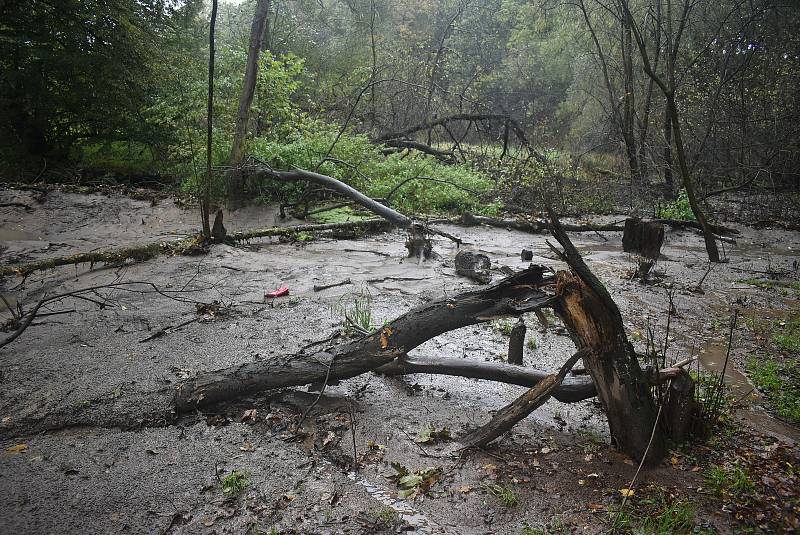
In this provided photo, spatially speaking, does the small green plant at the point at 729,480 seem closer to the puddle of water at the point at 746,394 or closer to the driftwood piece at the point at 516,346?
the puddle of water at the point at 746,394

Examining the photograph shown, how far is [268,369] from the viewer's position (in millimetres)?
4160

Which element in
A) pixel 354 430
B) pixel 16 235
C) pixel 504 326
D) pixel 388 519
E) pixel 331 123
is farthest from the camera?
pixel 331 123

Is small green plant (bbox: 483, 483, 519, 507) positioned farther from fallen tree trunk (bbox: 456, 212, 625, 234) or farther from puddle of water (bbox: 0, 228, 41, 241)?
puddle of water (bbox: 0, 228, 41, 241)

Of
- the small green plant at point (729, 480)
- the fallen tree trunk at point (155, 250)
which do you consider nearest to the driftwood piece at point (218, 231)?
the fallen tree trunk at point (155, 250)

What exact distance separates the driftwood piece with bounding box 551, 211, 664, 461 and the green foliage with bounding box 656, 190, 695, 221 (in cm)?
1029

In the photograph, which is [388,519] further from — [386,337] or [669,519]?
[669,519]

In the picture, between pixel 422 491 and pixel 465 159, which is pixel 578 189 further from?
pixel 422 491

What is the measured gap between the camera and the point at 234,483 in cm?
336

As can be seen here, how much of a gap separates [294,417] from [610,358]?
90.8 inches

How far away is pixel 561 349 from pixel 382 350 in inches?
91.4

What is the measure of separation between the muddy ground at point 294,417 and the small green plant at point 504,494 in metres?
0.02

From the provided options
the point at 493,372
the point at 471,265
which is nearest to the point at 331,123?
the point at 471,265

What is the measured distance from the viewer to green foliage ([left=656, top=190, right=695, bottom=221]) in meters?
12.5

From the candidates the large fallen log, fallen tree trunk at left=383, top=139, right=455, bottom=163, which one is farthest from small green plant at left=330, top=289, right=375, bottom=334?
fallen tree trunk at left=383, top=139, right=455, bottom=163
